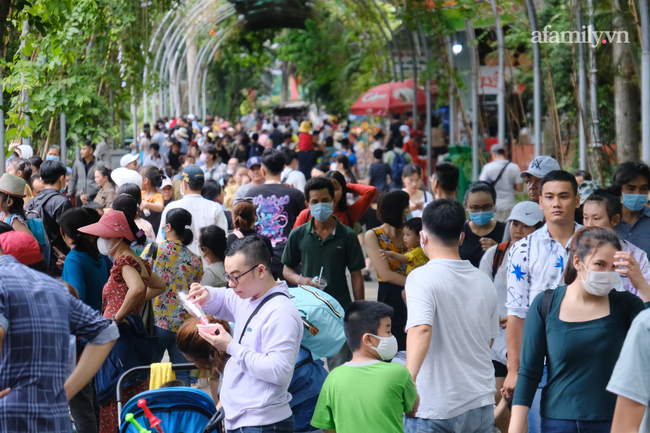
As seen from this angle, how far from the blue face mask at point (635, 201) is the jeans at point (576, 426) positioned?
267 centimetres

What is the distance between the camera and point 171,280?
18.0 ft

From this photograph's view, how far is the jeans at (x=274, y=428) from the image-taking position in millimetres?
3418

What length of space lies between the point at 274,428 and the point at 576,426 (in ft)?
4.23

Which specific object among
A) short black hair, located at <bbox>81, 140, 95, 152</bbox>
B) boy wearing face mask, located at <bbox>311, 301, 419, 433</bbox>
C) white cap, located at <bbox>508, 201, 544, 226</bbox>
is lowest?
boy wearing face mask, located at <bbox>311, 301, 419, 433</bbox>

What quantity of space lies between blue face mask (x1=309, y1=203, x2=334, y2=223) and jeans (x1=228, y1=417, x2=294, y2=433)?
248 centimetres

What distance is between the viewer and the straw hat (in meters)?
6.18

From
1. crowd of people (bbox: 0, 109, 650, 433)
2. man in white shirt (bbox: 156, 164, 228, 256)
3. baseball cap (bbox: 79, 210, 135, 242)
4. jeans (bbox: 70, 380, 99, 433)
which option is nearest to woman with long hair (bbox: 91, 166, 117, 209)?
man in white shirt (bbox: 156, 164, 228, 256)

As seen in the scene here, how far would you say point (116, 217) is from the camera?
4.91m

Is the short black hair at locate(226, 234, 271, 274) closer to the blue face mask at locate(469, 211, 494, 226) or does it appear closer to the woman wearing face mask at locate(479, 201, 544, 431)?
the woman wearing face mask at locate(479, 201, 544, 431)

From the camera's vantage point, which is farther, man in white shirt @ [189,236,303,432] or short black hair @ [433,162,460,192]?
short black hair @ [433,162,460,192]

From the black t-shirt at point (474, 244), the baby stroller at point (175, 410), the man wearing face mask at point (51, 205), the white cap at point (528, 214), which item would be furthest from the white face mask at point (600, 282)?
the man wearing face mask at point (51, 205)

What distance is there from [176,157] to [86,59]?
4.19 meters

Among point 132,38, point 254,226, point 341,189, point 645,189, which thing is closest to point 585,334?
point 645,189

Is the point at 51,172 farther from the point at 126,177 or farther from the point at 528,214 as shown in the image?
the point at 528,214
